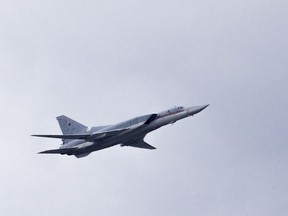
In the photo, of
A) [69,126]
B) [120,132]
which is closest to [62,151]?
[69,126]

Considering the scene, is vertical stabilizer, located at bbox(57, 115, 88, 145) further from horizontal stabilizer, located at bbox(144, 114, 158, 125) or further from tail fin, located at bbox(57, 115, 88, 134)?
horizontal stabilizer, located at bbox(144, 114, 158, 125)

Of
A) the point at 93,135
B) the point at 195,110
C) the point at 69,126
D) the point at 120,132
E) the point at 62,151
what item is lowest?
the point at 120,132

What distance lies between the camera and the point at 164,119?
280 feet

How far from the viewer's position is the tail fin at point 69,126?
93500mm

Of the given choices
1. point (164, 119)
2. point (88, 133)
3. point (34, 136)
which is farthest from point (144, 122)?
point (34, 136)

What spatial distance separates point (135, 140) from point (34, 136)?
52.5 feet

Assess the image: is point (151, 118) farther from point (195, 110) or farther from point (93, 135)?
point (93, 135)

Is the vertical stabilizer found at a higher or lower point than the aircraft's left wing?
higher

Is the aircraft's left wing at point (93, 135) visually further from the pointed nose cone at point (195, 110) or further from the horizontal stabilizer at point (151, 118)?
the pointed nose cone at point (195, 110)

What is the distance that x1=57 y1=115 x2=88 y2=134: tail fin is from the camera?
307 feet

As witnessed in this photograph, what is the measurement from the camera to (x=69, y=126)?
9438 centimetres

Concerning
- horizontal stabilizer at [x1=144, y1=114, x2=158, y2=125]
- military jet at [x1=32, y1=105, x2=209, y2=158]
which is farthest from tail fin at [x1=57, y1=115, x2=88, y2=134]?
horizontal stabilizer at [x1=144, y1=114, x2=158, y2=125]

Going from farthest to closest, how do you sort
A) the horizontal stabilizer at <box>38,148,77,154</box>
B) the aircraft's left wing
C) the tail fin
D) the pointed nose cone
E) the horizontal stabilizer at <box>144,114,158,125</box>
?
1. the tail fin
2. the horizontal stabilizer at <box>38,148,77,154</box>
3. the pointed nose cone
4. the aircraft's left wing
5. the horizontal stabilizer at <box>144,114,158,125</box>

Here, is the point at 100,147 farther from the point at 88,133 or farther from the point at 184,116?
the point at 184,116
